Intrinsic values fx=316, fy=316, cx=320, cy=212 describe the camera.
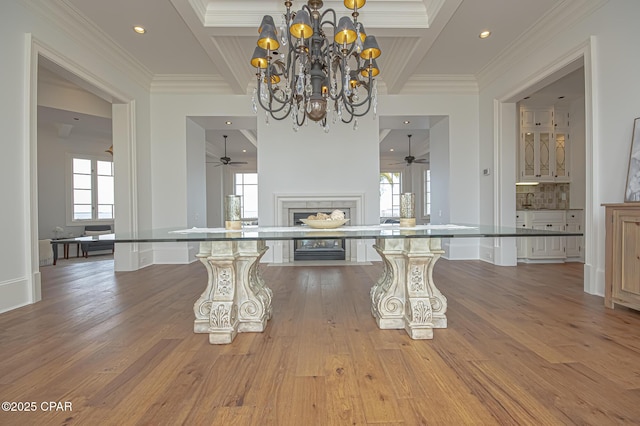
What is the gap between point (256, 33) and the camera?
11.7ft

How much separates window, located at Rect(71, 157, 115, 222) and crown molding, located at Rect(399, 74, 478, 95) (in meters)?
6.80

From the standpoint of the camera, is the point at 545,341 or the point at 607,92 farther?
the point at 607,92

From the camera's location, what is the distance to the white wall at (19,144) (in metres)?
2.70

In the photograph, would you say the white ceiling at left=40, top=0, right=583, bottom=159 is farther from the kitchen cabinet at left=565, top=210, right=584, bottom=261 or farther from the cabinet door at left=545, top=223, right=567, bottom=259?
the cabinet door at left=545, top=223, right=567, bottom=259

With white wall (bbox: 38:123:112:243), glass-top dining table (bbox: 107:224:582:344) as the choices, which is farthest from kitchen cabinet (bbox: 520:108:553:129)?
white wall (bbox: 38:123:112:243)

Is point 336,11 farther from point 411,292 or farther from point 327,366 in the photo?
point 327,366

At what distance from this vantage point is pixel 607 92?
9.47ft

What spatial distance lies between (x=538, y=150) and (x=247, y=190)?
26.4ft

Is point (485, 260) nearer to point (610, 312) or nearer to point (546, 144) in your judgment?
point (546, 144)

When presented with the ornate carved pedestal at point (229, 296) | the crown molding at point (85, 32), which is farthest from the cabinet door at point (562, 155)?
the crown molding at point (85, 32)

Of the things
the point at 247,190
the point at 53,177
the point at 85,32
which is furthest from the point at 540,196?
the point at 53,177

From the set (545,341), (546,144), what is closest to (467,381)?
(545,341)

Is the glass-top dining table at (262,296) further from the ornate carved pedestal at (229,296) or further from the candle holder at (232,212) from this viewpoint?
the candle holder at (232,212)

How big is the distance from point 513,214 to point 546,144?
5.25ft
